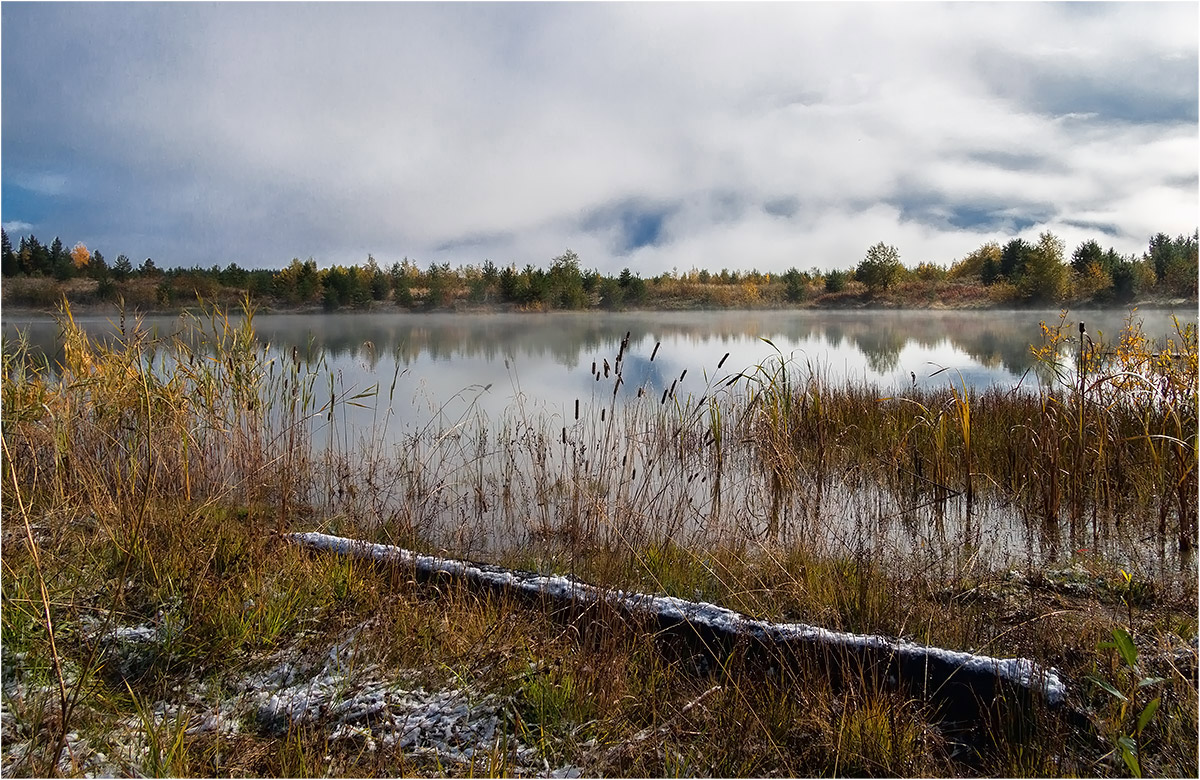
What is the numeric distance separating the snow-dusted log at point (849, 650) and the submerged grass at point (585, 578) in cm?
8

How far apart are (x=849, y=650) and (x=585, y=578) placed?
1125 mm

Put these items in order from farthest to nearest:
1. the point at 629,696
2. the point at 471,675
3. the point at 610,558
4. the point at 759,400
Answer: the point at 759,400, the point at 610,558, the point at 471,675, the point at 629,696

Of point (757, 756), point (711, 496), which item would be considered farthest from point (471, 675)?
point (711, 496)

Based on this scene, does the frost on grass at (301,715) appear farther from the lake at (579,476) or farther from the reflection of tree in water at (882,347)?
the reflection of tree in water at (882,347)

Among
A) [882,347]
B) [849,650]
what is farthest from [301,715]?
[882,347]

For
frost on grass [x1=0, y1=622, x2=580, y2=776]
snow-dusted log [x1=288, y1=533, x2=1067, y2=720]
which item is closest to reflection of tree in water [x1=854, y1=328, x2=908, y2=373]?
snow-dusted log [x1=288, y1=533, x2=1067, y2=720]

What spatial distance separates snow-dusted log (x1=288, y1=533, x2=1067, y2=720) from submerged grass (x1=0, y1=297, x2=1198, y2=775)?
0.08 metres

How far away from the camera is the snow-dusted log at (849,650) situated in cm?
193

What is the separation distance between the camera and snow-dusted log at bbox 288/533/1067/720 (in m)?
1.93

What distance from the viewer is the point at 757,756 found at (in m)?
1.82

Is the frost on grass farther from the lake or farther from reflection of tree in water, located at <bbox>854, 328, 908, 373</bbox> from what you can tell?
reflection of tree in water, located at <bbox>854, 328, 908, 373</bbox>

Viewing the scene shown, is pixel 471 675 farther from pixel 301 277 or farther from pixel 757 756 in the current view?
pixel 301 277

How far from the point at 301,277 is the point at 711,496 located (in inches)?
755

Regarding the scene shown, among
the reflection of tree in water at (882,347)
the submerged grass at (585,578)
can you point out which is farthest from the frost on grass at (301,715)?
the reflection of tree in water at (882,347)
